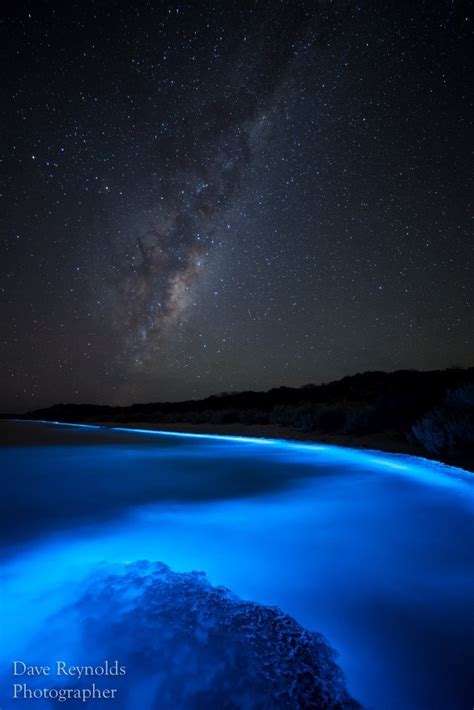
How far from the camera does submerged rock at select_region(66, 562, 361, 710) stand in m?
1.45

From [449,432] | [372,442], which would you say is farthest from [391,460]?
[372,442]

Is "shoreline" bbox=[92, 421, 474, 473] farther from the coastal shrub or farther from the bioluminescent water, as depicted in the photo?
the bioluminescent water

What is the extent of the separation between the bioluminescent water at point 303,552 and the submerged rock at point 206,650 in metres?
0.09

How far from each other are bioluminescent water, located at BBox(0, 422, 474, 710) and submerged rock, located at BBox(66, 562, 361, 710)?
3.4 inches

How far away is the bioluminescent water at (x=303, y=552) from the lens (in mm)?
1777

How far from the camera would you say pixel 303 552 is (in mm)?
3104

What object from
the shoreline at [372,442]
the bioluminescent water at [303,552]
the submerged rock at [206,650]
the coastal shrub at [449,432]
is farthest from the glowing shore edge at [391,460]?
the submerged rock at [206,650]

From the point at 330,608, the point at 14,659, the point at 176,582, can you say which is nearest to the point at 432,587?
the point at 330,608

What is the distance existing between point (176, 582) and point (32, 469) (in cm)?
677

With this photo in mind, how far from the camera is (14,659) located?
1783 mm

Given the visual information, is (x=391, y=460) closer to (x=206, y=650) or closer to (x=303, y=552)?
Answer: (x=303, y=552)

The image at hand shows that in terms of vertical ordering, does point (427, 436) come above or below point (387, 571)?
above

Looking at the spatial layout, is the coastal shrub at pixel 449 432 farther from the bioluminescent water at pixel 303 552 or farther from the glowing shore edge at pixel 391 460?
the bioluminescent water at pixel 303 552

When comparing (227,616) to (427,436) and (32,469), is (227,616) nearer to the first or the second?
(427,436)
